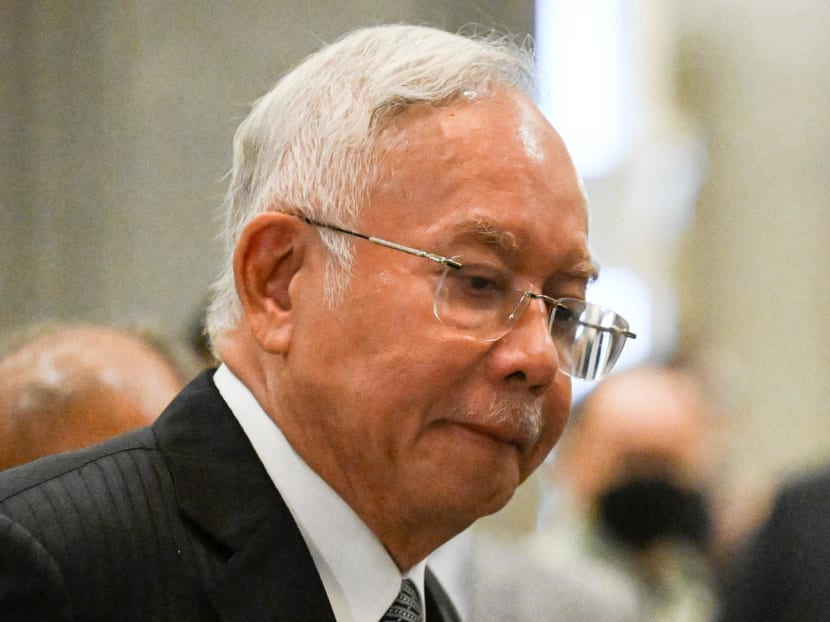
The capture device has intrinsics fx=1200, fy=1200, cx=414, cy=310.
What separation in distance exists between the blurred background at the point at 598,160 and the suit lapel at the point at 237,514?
203 cm

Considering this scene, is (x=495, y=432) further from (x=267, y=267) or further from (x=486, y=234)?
(x=267, y=267)

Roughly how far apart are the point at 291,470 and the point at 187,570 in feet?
Result: 0.90

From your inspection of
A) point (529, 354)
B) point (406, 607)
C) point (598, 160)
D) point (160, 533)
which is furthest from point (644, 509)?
point (160, 533)

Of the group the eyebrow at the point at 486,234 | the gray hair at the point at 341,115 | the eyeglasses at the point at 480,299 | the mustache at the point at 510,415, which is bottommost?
the mustache at the point at 510,415

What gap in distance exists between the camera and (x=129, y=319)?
158 inches

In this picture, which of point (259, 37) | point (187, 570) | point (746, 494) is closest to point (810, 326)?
point (746, 494)

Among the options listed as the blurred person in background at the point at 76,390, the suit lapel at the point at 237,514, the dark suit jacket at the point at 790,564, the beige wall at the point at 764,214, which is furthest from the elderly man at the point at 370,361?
the beige wall at the point at 764,214

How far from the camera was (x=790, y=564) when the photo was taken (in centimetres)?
304

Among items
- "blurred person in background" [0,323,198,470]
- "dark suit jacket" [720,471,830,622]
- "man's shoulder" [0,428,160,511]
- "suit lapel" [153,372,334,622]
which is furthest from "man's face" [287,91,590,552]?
"dark suit jacket" [720,471,830,622]

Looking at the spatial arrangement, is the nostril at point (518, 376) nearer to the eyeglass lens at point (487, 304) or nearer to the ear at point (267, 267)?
the eyeglass lens at point (487, 304)

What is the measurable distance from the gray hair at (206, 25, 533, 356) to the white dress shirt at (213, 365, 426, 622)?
0.27 meters

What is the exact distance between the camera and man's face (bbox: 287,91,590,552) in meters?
1.89

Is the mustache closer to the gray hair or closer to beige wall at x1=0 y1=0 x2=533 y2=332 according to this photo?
the gray hair

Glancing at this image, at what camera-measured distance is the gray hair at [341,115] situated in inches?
78.3
